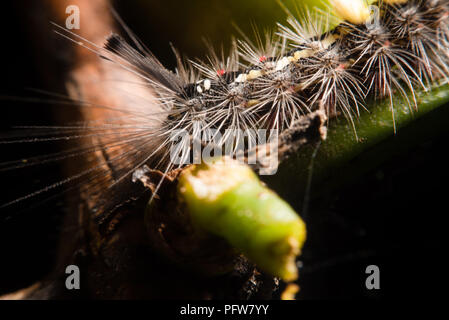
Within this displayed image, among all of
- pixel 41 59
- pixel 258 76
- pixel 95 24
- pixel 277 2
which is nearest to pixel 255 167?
pixel 258 76

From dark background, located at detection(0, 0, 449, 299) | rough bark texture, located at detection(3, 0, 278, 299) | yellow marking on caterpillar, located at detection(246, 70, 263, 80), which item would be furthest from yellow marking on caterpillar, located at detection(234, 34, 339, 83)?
rough bark texture, located at detection(3, 0, 278, 299)

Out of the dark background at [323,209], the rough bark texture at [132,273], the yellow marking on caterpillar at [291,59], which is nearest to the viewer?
the rough bark texture at [132,273]

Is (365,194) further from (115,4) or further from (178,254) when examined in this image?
(115,4)

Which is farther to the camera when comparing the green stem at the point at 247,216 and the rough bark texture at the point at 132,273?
the rough bark texture at the point at 132,273

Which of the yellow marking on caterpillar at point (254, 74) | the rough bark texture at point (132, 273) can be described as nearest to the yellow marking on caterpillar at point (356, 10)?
the yellow marking on caterpillar at point (254, 74)

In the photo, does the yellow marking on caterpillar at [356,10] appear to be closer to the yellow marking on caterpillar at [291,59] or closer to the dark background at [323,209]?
the yellow marking on caterpillar at [291,59]

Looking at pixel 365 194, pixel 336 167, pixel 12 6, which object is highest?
pixel 12 6

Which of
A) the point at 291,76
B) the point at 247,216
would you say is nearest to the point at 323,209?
the point at 291,76

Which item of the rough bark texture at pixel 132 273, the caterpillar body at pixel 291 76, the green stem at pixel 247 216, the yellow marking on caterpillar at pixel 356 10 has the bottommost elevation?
the rough bark texture at pixel 132 273
